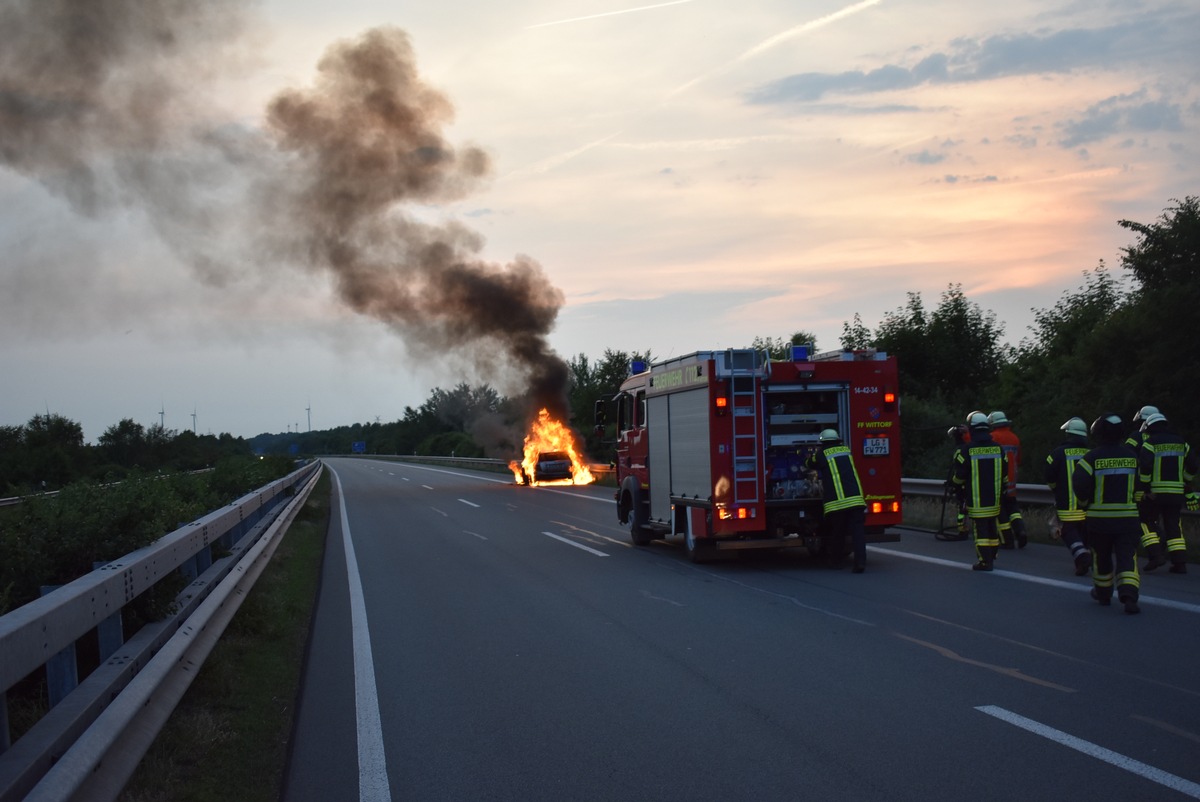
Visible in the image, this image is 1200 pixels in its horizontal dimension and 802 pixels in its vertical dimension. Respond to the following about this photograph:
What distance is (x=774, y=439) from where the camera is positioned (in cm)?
1293

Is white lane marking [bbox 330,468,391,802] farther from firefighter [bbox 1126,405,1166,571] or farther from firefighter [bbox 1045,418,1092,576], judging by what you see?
firefighter [bbox 1126,405,1166,571]

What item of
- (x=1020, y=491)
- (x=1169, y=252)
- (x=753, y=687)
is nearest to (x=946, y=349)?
(x=1169, y=252)

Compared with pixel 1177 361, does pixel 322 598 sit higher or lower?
lower

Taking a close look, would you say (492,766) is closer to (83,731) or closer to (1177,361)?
(83,731)

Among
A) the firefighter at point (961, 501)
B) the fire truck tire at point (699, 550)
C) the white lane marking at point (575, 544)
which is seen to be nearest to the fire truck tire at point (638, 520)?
the white lane marking at point (575, 544)

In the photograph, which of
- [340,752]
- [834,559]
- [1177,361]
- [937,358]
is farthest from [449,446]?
[340,752]

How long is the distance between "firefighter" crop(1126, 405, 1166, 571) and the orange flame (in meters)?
27.4

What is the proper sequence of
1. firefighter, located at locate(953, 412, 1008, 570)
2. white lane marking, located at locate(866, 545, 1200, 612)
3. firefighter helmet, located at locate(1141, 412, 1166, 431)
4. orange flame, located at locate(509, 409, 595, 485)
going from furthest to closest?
orange flame, located at locate(509, 409, 595, 485) < firefighter, located at locate(953, 412, 1008, 570) < firefighter helmet, located at locate(1141, 412, 1166, 431) < white lane marking, located at locate(866, 545, 1200, 612)

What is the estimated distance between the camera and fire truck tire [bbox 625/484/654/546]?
15547 millimetres

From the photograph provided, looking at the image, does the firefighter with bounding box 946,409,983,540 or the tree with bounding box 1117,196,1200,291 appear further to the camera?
the tree with bounding box 1117,196,1200,291

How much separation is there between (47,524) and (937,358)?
39080 mm

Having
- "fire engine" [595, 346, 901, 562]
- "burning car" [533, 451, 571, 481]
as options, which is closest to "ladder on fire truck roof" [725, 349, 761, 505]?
"fire engine" [595, 346, 901, 562]

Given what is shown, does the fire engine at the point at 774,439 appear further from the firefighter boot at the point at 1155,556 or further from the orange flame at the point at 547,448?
the orange flame at the point at 547,448

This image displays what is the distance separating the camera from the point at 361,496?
3362 centimetres
